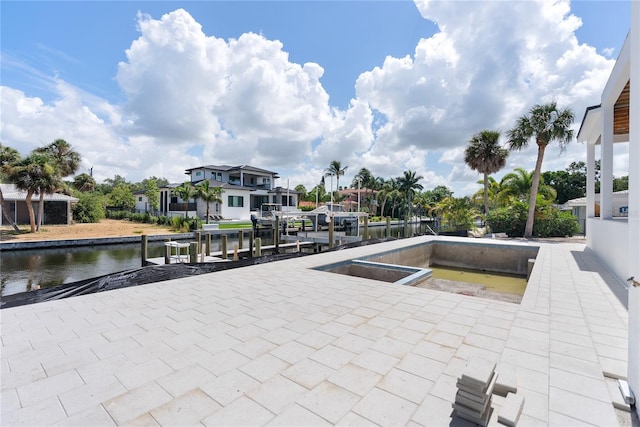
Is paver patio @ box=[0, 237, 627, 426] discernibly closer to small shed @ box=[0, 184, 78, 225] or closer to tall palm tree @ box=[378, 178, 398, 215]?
small shed @ box=[0, 184, 78, 225]

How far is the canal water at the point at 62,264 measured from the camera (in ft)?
33.4

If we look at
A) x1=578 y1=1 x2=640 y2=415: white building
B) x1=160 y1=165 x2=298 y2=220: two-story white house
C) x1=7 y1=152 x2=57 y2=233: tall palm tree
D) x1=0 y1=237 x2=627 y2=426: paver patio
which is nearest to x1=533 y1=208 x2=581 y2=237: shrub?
x1=578 y1=1 x2=640 y2=415: white building

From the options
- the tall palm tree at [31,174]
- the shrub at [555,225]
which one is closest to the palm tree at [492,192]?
the shrub at [555,225]

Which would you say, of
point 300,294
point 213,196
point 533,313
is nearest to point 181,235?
point 213,196

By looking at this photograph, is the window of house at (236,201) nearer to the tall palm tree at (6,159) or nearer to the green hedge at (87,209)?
the green hedge at (87,209)

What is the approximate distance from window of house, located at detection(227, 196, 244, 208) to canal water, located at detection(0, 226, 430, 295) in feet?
40.8

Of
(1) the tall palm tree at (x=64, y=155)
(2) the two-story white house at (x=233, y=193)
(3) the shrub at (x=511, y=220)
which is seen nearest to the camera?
(3) the shrub at (x=511, y=220)

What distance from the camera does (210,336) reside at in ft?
10.5

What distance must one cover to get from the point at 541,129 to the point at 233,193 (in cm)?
2457

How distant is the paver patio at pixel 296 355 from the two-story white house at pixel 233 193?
2285 centimetres

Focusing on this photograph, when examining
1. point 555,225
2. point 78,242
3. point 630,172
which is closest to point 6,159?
point 78,242

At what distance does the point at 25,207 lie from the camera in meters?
22.7

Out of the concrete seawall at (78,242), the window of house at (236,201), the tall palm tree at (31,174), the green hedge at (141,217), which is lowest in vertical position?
the concrete seawall at (78,242)

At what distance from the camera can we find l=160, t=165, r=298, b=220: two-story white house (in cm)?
2856
